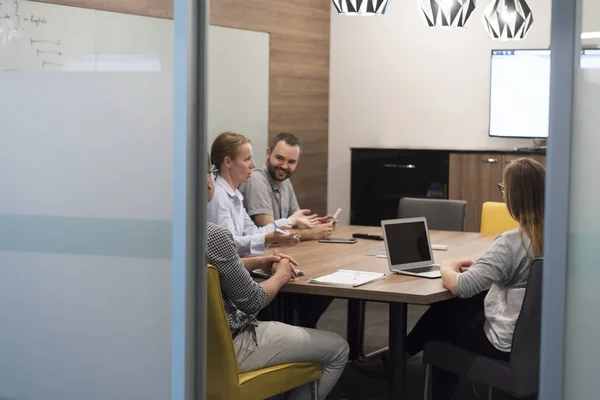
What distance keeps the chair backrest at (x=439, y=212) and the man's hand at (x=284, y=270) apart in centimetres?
249

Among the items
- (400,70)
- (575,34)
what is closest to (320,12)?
(400,70)

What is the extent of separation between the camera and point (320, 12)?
8.99 metres

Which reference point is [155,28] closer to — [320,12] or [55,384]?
[55,384]

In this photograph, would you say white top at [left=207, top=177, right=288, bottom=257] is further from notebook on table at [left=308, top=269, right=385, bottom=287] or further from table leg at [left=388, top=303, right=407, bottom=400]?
table leg at [left=388, top=303, right=407, bottom=400]

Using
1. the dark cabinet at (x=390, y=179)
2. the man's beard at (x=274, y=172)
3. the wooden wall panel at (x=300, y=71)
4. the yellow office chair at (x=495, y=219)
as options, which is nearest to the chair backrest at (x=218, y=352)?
the man's beard at (x=274, y=172)

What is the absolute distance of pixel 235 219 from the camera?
5051 mm

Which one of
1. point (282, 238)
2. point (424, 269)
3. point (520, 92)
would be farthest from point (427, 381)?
point (520, 92)

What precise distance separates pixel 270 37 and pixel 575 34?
18.2 feet

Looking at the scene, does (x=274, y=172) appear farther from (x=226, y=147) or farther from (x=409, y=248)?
(x=409, y=248)

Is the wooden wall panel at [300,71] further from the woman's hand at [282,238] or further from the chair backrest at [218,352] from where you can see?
the chair backrest at [218,352]

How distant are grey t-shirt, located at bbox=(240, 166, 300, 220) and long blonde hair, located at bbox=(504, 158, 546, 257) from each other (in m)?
2.13

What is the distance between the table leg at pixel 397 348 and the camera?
427 cm

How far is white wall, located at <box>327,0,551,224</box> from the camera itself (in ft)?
28.0

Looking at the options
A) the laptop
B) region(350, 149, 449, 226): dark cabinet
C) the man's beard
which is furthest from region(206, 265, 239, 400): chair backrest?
region(350, 149, 449, 226): dark cabinet
